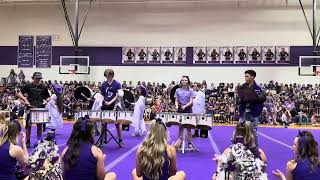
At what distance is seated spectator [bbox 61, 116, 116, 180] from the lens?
378 cm

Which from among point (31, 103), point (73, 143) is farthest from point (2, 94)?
point (73, 143)

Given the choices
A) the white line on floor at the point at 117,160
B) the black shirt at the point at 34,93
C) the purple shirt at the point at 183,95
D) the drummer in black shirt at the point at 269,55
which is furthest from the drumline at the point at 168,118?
the drummer in black shirt at the point at 269,55

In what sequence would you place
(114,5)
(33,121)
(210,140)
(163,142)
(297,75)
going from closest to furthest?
(163,142), (33,121), (210,140), (297,75), (114,5)

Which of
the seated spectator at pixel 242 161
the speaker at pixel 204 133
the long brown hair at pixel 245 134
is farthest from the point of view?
the speaker at pixel 204 133

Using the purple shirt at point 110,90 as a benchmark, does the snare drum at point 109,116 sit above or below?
below

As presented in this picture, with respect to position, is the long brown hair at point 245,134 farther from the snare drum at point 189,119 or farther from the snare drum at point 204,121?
the snare drum at point 204,121

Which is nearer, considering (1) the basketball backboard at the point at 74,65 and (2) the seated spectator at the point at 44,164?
(2) the seated spectator at the point at 44,164

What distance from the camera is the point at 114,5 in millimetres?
25453

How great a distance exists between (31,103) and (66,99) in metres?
12.0

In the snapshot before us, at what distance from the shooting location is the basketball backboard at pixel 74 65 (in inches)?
896

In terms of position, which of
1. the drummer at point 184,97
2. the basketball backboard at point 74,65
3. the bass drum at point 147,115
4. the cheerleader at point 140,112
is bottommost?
the bass drum at point 147,115

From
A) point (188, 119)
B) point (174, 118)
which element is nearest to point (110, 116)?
point (174, 118)

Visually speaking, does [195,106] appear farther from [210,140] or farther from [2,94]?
[2,94]

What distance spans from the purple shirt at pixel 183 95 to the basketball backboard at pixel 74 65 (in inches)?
553
